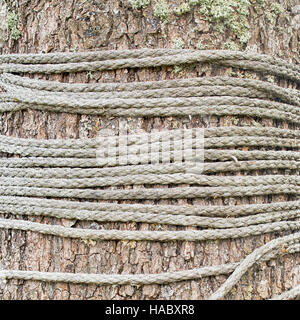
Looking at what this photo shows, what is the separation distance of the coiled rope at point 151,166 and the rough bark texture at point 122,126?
0.02 meters

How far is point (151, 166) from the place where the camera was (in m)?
1.16

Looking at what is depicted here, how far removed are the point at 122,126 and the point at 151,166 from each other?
0.47 ft

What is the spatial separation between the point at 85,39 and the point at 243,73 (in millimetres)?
464

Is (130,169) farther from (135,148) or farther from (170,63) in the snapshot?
(170,63)

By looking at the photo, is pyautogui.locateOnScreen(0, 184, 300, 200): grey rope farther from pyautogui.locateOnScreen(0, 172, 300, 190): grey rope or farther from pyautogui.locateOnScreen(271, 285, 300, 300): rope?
pyautogui.locateOnScreen(271, 285, 300, 300): rope

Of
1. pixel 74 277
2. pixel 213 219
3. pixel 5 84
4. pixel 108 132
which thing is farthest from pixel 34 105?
pixel 213 219

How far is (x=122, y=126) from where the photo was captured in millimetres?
1199

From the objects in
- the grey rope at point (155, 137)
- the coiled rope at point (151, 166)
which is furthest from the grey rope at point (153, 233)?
the grey rope at point (155, 137)

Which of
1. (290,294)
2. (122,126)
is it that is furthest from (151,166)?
(290,294)

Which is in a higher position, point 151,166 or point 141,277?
point 151,166

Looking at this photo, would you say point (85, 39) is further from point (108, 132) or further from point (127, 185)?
point (127, 185)

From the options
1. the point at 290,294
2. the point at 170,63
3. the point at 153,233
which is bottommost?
the point at 290,294

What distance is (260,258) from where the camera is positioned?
1182 mm

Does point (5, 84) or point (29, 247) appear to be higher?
point (5, 84)
